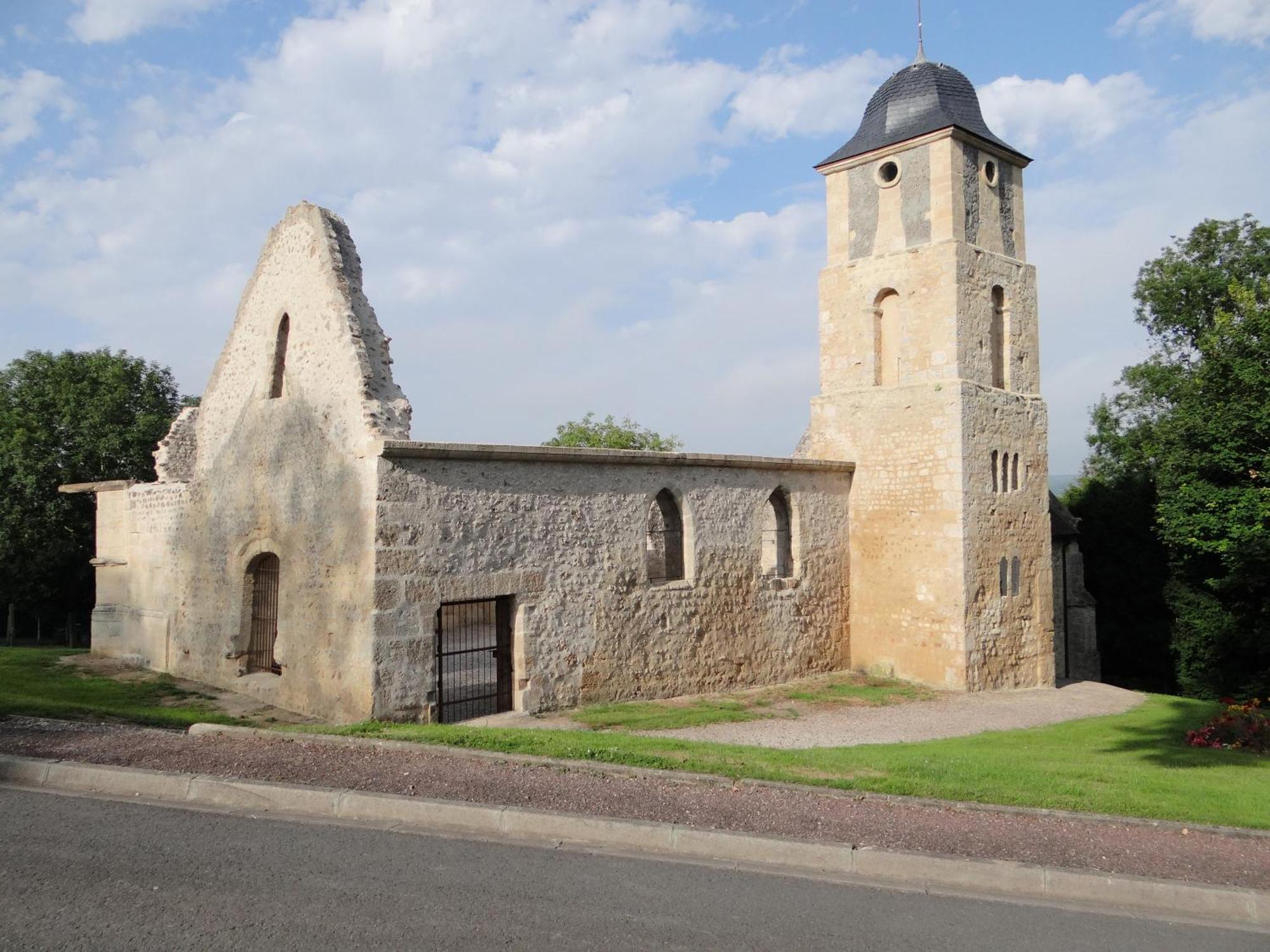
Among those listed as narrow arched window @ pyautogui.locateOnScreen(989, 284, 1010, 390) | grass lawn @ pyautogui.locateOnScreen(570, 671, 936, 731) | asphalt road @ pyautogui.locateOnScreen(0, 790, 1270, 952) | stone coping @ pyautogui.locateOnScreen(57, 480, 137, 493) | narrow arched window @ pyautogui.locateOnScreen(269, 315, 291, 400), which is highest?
narrow arched window @ pyautogui.locateOnScreen(989, 284, 1010, 390)

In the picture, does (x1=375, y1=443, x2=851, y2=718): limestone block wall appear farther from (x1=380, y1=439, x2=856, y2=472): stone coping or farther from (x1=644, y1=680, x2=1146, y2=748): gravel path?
(x1=644, y1=680, x2=1146, y2=748): gravel path

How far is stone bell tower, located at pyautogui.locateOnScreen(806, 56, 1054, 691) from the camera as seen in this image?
16641 mm

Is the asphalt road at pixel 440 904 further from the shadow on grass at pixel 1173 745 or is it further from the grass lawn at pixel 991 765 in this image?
the shadow on grass at pixel 1173 745

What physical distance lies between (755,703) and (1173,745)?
5668 mm

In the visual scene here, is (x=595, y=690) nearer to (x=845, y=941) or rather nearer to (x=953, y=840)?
(x=953, y=840)

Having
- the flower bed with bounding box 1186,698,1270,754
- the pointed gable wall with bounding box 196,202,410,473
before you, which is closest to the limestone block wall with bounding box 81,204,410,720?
the pointed gable wall with bounding box 196,202,410,473

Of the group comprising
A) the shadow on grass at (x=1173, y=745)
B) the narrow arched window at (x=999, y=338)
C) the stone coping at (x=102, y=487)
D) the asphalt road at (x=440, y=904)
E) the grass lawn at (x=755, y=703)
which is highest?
the narrow arched window at (x=999, y=338)

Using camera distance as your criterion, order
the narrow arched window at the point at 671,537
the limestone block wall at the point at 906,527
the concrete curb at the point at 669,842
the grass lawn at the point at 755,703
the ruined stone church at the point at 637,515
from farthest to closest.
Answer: the limestone block wall at the point at 906,527 → the narrow arched window at the point at 671,537 → the grass lawn at the point at 755,703 → the ruined stone church at the point at 637,515 → the concrete curb at the point at 669,842

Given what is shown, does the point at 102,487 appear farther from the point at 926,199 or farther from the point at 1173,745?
the point at 1173,745

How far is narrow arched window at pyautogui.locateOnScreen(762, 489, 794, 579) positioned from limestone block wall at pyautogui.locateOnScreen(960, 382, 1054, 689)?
10.1 ft

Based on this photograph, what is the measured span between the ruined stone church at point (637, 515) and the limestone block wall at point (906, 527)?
47mm

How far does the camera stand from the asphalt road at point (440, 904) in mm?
4949

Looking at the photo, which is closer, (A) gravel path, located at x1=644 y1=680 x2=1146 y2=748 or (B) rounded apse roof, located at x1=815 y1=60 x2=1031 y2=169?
(A) gravel path, located at x1=644 y1=680 x2=1146 y2=748

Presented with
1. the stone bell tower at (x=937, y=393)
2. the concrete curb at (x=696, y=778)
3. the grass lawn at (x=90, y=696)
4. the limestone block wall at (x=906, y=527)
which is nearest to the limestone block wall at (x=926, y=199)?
the stone bell tower at (x=937, y=393)
